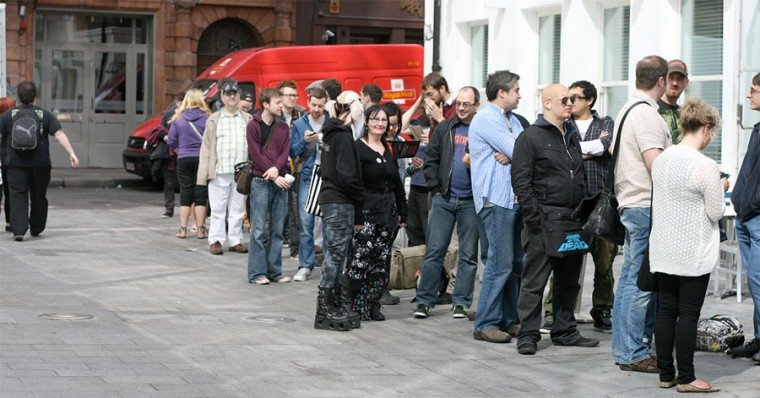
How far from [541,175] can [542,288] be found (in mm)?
820

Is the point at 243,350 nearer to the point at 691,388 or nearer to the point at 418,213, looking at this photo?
the point at 691,388

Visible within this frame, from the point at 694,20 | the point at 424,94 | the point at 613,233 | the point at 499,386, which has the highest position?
the point at 694,20

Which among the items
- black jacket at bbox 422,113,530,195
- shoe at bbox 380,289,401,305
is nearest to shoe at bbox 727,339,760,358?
black jacket at bbox 422,113,530,195

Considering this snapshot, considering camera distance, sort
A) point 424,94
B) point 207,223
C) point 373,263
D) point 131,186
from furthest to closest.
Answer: point 131,186 < point 207,223 < point 424,94 < point 373,263

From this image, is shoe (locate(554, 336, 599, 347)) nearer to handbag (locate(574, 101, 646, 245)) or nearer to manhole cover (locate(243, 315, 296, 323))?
handbag (locate(574, 101, 646, 245))

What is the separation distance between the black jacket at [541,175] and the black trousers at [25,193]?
26.6ft

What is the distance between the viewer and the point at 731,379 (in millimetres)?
8805

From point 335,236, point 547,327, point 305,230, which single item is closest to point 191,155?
point 305,230

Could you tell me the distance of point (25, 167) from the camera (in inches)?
629

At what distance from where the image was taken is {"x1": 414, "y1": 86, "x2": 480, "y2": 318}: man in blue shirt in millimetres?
10930

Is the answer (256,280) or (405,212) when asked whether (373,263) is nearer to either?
(405,212)

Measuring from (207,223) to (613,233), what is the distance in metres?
10.4

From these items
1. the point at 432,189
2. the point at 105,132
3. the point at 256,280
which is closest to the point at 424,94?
the point at 432,189

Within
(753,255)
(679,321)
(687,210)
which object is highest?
(687,210)
